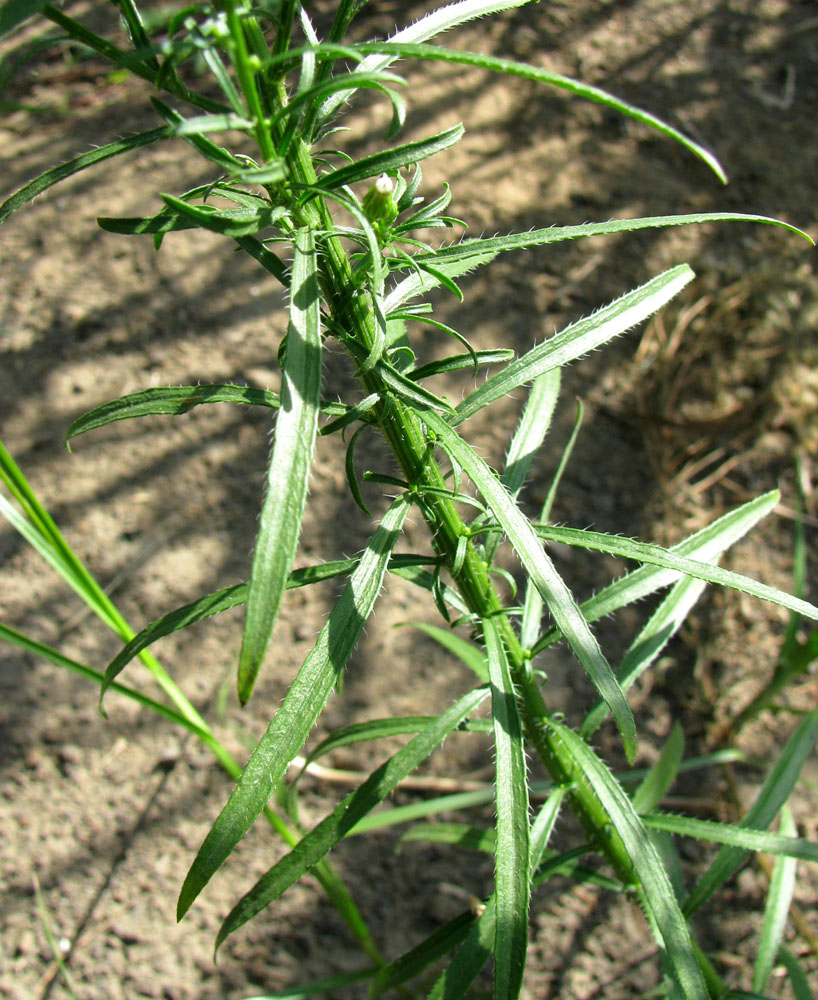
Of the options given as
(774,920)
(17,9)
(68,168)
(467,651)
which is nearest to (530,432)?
(467,651)

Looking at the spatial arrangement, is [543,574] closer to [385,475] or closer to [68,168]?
[385,475]

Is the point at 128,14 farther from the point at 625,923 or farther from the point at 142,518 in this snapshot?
the point at 625,923

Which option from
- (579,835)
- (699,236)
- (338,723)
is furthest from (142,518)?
(699,236)

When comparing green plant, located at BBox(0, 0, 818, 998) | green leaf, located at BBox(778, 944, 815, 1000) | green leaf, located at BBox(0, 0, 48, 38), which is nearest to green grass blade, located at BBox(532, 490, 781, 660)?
green plant, located at BBox(0, 0, 818, 998)

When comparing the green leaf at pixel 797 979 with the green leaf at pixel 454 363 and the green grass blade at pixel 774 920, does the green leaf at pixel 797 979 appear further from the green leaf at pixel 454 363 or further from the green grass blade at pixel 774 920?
the green leaf at pixel 454 363

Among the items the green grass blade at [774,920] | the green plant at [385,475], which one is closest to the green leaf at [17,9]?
the green plant at [385,475]

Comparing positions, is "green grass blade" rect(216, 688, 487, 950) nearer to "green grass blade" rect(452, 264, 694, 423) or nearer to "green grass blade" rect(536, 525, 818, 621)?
"green grass blade" rect(536, 525, 818, 621)
